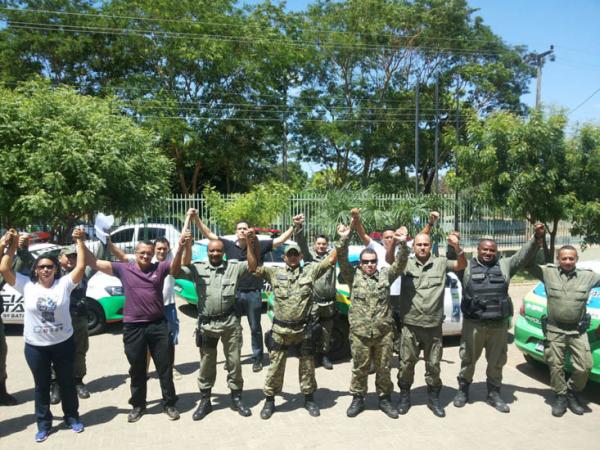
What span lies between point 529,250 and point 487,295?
1.99 ft

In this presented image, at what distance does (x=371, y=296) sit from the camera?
15.7 feet

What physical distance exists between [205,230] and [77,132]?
6.11 meters

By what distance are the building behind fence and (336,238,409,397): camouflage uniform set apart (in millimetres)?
8953

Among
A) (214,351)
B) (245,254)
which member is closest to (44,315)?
(214,351)

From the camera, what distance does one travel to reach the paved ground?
4344 millimetres

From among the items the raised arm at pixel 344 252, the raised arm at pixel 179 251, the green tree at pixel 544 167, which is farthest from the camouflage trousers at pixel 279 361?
the green tree at pixel 544 167

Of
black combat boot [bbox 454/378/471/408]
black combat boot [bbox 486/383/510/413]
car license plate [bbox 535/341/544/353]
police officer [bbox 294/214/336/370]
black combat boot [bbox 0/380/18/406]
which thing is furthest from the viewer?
police officer [bbox 294/214/336/370]

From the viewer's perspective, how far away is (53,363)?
14.6 feet

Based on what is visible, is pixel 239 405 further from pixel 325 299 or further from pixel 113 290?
pixel 113 290

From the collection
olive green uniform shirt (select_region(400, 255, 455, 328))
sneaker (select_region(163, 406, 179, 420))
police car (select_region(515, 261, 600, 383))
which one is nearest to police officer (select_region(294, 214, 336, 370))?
olive green uniform shirt (select_region(400, 255, 455, 328))

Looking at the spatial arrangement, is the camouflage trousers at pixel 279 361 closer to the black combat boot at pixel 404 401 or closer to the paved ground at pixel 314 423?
the paved ground at pixel 314 423

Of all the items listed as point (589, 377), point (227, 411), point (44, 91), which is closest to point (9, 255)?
point (227, 411)

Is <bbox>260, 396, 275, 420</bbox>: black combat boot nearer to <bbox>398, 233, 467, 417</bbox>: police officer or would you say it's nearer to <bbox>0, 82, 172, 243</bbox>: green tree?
<bbox>398, 233, 467, 417</bbox>: police officer

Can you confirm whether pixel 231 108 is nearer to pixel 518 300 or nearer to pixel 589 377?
pixel 518 300
